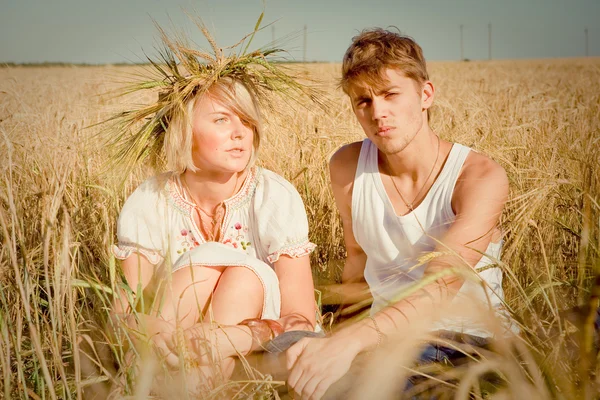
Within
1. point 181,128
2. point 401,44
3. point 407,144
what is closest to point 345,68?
point 401,44

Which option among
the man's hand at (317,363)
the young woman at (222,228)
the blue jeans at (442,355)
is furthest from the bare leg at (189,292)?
the blue jeans at (442,355)

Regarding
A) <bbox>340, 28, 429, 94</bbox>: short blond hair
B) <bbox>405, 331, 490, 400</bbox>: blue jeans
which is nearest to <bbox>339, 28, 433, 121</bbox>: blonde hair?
<bbox>340, 28, 429, 94</bbox>: short blond hair

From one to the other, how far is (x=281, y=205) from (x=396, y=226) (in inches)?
17.8

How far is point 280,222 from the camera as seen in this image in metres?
1.82

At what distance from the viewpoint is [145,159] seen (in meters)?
2.13

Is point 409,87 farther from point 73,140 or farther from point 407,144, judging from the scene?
point 73,140

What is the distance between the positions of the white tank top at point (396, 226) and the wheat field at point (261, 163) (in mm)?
255

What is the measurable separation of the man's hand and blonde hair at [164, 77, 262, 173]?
841mm

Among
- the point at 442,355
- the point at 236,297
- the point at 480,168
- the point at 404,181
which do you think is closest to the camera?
the point at 442,355

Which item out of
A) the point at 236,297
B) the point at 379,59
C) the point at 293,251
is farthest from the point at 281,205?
the point at 379,59

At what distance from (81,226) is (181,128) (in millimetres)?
661

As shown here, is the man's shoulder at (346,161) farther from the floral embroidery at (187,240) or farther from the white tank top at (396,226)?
the floral embroidery at (187,240)

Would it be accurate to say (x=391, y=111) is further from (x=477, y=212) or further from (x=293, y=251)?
(x=293, y=251)

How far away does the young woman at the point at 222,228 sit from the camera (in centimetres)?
163
